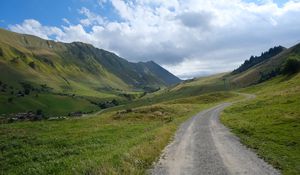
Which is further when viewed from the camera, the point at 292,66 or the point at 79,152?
the point at 292,66

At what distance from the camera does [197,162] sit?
22.5 m

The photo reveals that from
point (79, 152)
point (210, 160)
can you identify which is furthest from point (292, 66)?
point (210, 160)

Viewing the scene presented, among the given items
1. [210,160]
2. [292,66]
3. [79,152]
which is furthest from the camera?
[292,66]

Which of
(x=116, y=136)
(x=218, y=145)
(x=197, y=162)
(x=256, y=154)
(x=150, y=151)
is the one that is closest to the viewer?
(x=197, y=162)

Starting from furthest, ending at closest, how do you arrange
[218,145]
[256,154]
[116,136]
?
[116,136] < [218,145] < [256,154]

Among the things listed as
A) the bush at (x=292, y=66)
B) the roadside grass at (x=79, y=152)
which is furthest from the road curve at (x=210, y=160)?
the bush at (x=292, y=66)

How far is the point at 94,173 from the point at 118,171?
4.88 ft

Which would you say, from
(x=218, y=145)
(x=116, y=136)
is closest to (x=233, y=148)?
(x=218, y=145)

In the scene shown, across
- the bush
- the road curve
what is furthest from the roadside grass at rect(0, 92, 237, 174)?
the bush

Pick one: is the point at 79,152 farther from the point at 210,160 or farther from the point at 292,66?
the point at 292,66

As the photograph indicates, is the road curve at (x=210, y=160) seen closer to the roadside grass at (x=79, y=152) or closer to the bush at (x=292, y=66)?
the roadside grass at (x=79, y=152)

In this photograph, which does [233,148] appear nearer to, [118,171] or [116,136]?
[118,171]

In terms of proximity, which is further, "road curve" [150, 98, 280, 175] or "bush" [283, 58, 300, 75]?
"bush" [283, 58, 300, 75]

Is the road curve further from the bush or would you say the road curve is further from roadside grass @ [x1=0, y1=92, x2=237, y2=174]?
the bush
